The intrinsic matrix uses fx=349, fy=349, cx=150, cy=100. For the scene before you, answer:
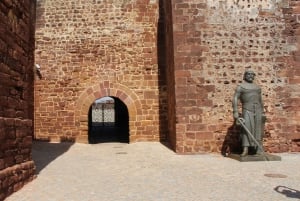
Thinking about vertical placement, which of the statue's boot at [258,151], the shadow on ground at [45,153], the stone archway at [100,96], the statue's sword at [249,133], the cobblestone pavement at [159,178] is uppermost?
the stone archway at [100,96]

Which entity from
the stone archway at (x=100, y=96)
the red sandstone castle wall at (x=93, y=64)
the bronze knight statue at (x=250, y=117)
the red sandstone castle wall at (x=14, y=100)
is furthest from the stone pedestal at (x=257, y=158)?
the stone archway at (x=100, y=96)

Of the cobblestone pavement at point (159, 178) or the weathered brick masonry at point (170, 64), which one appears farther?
the weathered brick masonry at point (170, 64)

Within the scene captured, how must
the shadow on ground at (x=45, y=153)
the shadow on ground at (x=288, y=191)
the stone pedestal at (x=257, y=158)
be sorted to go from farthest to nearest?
1. the stone pedestal at (x=257, y=158)
2. the shadow on ground at (x=45, y=153)
3. the shadow on ground at (x=288, y=191)

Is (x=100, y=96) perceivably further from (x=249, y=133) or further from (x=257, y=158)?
(x=257, y=158)

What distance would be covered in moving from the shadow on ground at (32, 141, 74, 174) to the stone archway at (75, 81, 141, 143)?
851 mm

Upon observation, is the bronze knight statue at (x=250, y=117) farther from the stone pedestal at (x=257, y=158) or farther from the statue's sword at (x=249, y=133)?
the stone pedestal at (x=257, y=158)

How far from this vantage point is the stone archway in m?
12.5

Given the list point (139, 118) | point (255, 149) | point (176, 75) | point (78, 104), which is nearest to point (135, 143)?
point (139, 118)

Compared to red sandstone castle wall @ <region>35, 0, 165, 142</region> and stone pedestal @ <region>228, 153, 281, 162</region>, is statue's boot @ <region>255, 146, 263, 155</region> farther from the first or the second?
red sandstone castle wall @ <region>35, 0, 165, 142</region>

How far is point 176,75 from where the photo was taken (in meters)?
9.73

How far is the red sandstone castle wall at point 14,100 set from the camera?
16.2ft

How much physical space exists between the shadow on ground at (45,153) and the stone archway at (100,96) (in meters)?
0.85

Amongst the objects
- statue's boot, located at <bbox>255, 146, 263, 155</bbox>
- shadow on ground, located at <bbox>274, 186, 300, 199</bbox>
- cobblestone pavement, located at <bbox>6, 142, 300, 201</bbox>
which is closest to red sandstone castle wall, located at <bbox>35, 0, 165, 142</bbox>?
cobblestone pavement, located at <bbox>6, 142, 300, 201</bbox>

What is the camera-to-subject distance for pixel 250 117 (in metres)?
8.42
